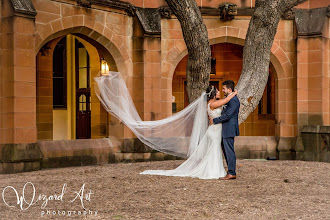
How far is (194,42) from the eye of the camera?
25.5ft

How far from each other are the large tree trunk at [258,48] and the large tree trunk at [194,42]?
0.72 m

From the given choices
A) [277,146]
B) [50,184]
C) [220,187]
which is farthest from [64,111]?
[220,187]

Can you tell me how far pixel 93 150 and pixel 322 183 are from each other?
5142 mm

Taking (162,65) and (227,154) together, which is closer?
(227,154)

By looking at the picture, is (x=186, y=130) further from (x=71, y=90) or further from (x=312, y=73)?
(x=71, y=90)

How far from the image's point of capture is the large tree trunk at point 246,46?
7723 mm

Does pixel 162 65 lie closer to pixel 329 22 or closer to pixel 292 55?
pixel 292 55

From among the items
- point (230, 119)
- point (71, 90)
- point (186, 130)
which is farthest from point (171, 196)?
point (71, 90)

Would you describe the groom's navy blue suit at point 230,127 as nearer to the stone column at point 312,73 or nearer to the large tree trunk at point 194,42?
the large tree trunk at point 194,42

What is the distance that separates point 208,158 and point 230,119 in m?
0.77

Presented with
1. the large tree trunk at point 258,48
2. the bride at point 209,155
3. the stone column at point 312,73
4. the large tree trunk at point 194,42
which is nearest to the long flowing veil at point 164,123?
the bride at point 209,155

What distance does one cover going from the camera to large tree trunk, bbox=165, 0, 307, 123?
25.3 ft

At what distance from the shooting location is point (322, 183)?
7199 mm

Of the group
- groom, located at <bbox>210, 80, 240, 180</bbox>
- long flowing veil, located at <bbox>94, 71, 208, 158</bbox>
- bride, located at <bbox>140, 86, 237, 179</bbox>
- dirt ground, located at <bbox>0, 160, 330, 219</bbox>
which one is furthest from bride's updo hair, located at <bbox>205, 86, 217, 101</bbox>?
dirt ground, located at <bbox>0, 160, 330, 219</bbox>
